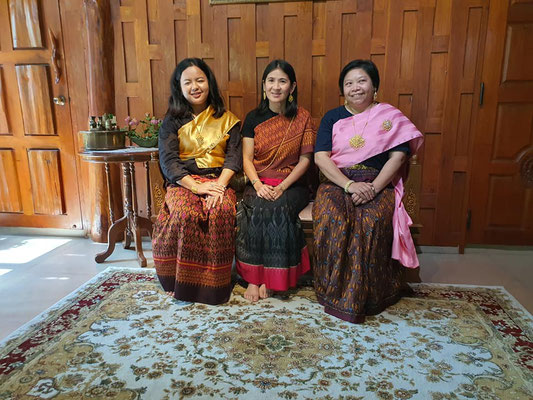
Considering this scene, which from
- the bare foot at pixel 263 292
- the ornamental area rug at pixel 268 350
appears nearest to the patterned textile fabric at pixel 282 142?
the bare foot at pixel 263 292

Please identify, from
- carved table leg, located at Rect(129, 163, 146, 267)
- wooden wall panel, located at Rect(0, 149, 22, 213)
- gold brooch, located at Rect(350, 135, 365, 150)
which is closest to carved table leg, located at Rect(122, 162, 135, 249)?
carved table leg, located at Rect(129, 163, 146, 267)

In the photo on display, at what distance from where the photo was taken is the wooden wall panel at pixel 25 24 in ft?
9.42

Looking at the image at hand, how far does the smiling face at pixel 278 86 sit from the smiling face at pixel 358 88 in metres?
0.33

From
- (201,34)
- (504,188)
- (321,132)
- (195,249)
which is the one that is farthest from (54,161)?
(504,188)

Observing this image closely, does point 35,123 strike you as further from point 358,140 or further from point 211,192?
point 358,140

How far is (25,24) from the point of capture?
291 centimetres

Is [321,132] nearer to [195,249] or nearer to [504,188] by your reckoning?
[195,249]

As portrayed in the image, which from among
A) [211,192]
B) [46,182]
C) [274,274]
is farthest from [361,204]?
[46,182]

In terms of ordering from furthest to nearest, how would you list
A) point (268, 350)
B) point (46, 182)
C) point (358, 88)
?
point (46, 182) < point (358, 88) < point (268, 350)

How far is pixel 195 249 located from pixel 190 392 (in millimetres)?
791

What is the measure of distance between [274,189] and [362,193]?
0.48 m

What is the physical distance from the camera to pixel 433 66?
2.60 meters

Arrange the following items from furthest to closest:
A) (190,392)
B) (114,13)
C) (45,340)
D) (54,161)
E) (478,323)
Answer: (54,161)
(114,13)
(478,323)
(45,340)
(190,392)

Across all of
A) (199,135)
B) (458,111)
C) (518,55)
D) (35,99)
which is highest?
(518,55)
